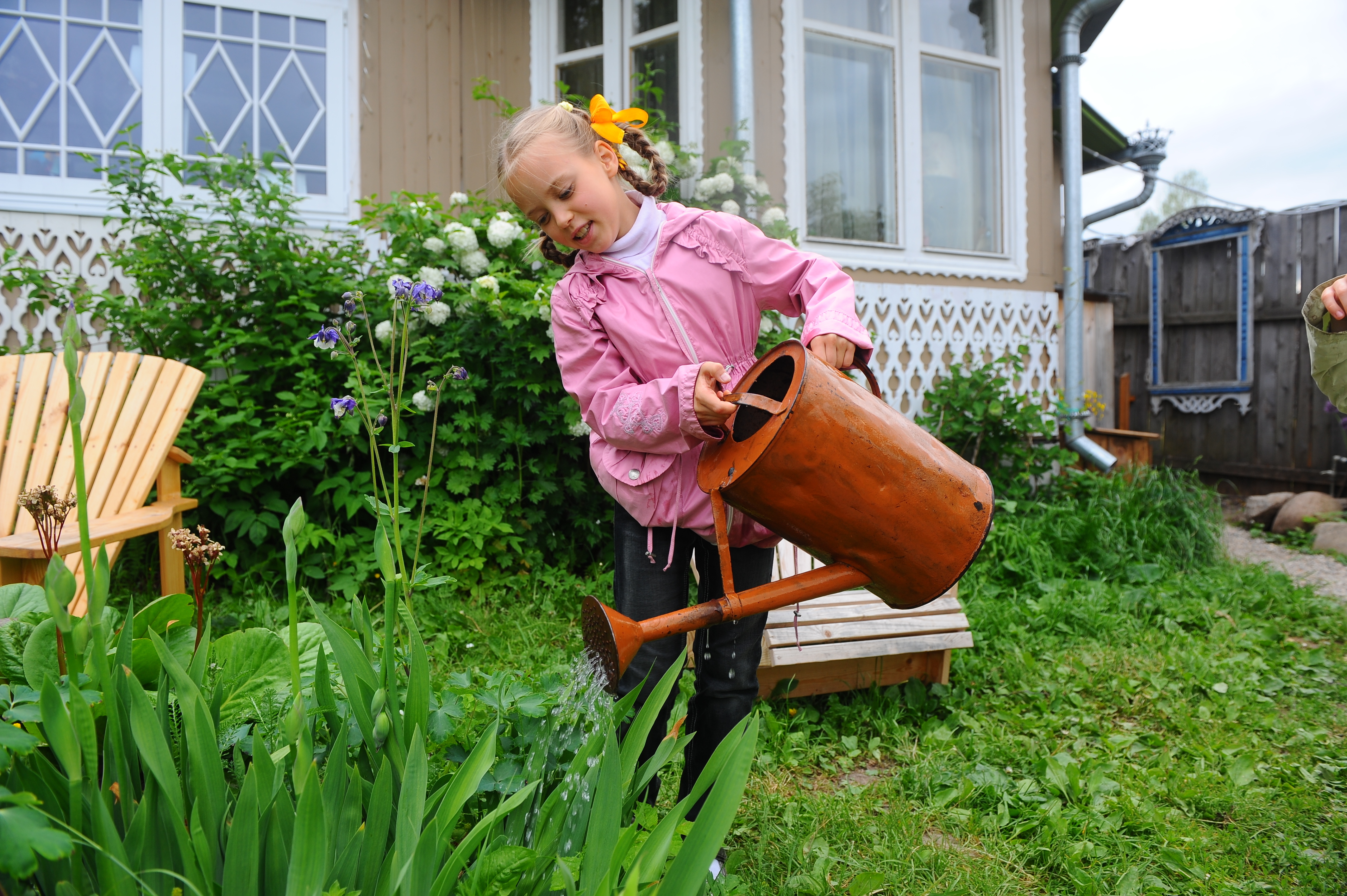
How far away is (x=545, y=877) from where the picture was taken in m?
1.07

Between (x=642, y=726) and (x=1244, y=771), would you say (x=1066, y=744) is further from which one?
(x=642, y=726)

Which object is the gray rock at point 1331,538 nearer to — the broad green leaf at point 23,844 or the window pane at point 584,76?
the window pane at point 584,76

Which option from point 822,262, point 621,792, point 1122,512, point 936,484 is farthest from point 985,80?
point 621,792

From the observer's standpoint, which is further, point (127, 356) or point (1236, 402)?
point (1236, 402)

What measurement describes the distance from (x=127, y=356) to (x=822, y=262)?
253cm

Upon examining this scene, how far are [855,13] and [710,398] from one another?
4950 mm

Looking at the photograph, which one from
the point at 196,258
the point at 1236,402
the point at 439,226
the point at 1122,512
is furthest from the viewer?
the point at 1236,402

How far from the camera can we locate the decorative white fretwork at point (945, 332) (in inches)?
200

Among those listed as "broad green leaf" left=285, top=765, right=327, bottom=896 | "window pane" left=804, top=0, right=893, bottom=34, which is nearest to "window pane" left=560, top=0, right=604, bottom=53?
"window pane" left=804, top=0, right=893, bottom=34

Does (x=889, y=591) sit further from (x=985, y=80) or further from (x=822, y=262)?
(x=985, y=80)

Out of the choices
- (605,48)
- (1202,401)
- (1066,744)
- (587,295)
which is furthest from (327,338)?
(1202,401)

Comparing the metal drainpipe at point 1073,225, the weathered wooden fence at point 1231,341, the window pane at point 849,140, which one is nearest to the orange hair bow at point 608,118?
the window pane at point 849,140

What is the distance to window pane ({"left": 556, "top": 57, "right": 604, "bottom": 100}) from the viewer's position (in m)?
5.23

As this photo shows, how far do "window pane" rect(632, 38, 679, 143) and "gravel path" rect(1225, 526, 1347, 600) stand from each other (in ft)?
13.5
